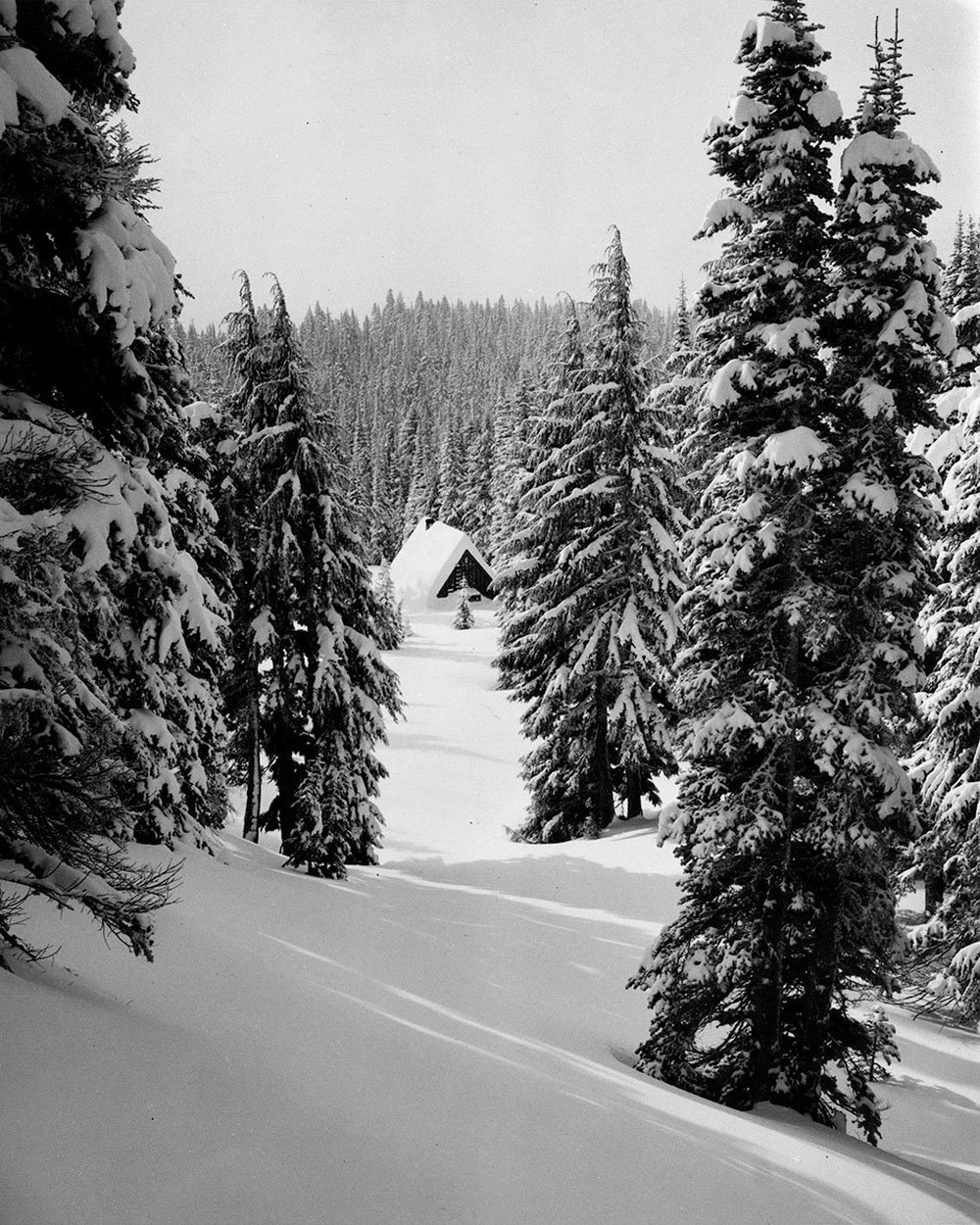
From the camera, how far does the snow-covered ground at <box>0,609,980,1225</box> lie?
14.5 feet

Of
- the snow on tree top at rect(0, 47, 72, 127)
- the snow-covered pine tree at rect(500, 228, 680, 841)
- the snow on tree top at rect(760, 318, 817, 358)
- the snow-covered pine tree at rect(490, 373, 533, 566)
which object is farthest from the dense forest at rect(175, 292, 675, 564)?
the snow on tree top at rect(0, 47, 72, 127)

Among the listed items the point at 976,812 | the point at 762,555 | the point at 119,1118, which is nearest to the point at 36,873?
the point at 119,1118

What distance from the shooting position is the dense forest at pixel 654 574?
5.30 m

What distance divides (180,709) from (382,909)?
209 inches

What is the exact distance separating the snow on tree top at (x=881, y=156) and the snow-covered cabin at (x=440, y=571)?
52984 mm

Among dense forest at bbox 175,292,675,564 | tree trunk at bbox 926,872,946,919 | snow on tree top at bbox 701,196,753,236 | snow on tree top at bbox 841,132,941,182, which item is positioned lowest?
tree trunk at bbox 926,872,946,919

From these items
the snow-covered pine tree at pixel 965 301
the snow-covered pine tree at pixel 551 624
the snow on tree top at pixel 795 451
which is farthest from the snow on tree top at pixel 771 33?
the snow-covered pine tree at pixel 551 624

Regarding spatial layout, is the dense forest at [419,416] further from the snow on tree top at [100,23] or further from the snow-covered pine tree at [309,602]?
the snow on tree top at [100,23]

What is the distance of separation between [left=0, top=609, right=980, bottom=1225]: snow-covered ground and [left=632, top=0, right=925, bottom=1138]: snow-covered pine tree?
112cm

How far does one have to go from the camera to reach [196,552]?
46.6ft

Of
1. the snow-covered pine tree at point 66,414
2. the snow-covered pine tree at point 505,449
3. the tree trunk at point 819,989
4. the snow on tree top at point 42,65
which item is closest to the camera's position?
the snow on tree top at point 42,65

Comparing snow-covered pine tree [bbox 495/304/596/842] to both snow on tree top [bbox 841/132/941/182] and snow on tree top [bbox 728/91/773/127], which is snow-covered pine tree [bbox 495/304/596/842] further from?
snow on tree top [bbox 841/132/941/182]

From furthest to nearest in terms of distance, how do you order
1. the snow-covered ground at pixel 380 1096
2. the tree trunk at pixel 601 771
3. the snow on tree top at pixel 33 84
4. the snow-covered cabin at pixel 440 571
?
the snow-covered cabin at pixel 440 571 → the tree trunk at pixel 601 771 → the snow on tree top at pixel 33 84 → the snow-covered ground at pixel 380 1096

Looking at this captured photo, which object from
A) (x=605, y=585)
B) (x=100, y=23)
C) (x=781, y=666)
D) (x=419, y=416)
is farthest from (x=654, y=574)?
(x=419, y=416)
